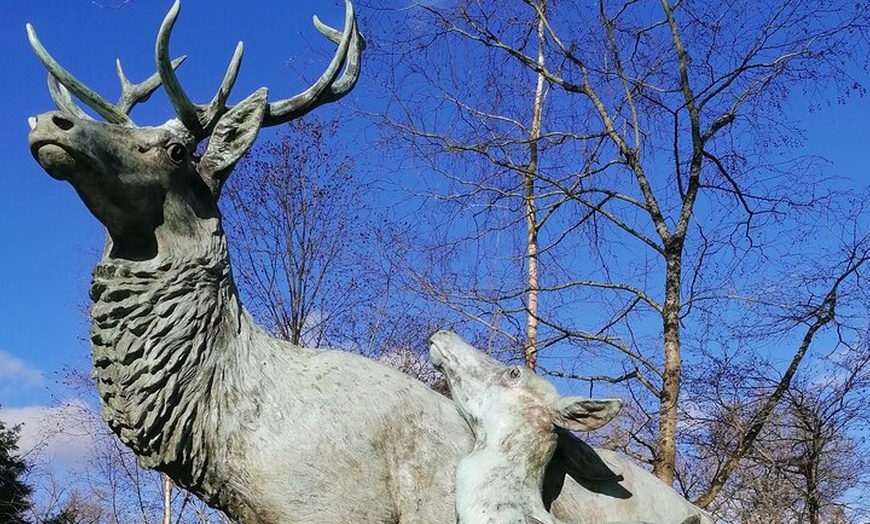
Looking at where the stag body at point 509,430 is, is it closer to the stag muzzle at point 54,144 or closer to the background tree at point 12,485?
the stag muzzle at point 54,144

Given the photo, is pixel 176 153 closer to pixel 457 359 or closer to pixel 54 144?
pixel 54 144

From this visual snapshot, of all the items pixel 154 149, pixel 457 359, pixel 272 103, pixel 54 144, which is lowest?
pixel 457 359

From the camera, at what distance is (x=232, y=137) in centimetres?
384

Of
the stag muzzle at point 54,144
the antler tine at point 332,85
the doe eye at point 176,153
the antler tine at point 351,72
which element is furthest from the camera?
the antler tine at point 351,72

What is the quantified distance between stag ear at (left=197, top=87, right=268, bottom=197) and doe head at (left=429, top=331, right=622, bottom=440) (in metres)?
1.14

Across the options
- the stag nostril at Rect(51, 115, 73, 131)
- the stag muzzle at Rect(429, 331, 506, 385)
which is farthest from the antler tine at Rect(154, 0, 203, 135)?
the stag muzzle at Rect(429, 331, 506, 385)

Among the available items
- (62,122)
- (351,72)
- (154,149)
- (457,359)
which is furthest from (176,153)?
(457,359)

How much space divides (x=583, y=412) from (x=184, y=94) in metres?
2.02

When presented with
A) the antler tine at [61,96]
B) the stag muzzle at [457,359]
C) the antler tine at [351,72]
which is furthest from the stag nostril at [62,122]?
the stag muzzle at [457,359]

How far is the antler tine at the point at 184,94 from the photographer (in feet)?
12.2

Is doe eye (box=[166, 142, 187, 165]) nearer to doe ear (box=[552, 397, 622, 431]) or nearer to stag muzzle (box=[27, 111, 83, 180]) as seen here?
stag muzzle (box=[27, 111, 83, 180])

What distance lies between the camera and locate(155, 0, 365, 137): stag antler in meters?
3.72

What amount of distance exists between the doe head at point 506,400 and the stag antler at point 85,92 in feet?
5.53

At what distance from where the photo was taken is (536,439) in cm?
306
